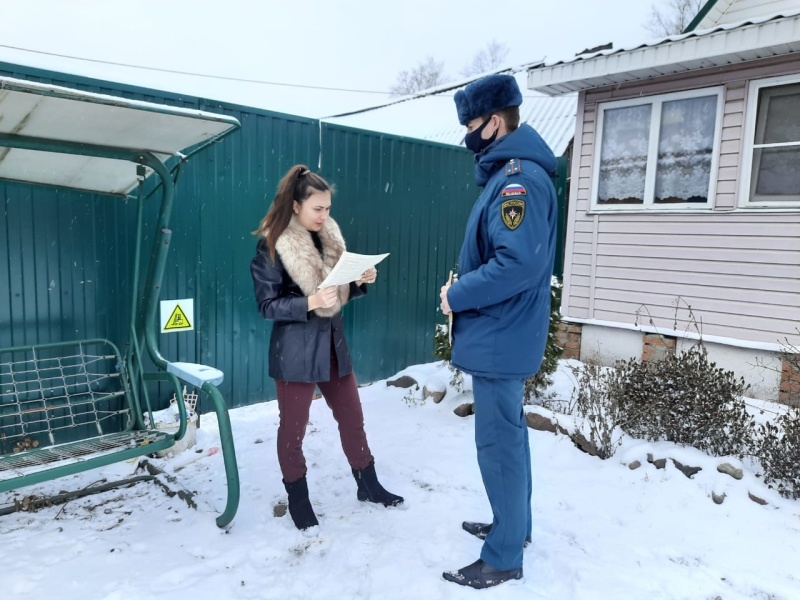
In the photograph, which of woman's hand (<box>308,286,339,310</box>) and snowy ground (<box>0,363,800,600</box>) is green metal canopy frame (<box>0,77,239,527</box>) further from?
woman's hand (<box>308,286,339,310</box>)

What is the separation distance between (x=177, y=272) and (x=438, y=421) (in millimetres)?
2132

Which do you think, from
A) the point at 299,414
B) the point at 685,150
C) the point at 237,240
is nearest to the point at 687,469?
the point at 299,414

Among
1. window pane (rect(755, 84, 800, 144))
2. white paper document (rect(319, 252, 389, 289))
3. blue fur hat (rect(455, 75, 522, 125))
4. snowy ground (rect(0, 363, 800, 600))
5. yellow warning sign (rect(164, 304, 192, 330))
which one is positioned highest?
window pane (rect(755, 84, 800, 144))

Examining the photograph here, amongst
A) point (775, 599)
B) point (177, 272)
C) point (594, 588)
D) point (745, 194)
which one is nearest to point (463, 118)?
point (594, 588)

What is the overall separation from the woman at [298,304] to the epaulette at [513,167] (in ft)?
2.98

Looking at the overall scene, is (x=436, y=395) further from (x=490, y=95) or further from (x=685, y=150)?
(x=685, y=150)

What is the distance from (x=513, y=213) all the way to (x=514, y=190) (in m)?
0.08

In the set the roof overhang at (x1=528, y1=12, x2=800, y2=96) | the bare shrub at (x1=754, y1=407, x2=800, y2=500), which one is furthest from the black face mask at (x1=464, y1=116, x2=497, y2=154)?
the roof overhang at (x1=528, y1=12, x2=800, y2=96)

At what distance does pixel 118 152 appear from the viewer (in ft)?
8.73

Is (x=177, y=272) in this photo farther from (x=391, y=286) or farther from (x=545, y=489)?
(x=545, y=489)

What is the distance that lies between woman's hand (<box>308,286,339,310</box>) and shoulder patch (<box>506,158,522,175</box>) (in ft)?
2.99

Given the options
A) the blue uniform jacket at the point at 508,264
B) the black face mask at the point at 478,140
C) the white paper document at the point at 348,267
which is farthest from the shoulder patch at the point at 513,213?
the white paper document at the point at 348,267

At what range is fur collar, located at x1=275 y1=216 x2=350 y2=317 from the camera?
95.6 inches

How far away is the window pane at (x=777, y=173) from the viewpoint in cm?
489
